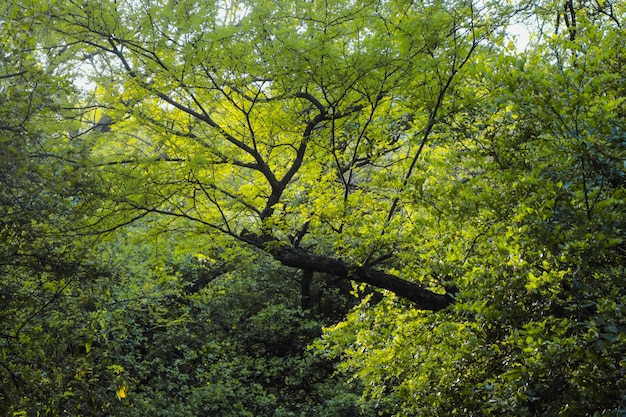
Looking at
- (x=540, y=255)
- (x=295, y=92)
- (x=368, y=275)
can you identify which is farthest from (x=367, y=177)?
(x=540, y=255)

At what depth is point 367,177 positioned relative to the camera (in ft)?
26.3

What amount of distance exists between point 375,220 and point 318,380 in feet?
17.1

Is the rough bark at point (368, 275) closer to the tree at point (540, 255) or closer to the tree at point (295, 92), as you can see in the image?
the tree at point (295, 92)

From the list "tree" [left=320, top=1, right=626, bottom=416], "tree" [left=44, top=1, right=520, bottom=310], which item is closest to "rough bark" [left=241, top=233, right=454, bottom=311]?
"tree" [left=44, top=1, right=520, bottom=310]

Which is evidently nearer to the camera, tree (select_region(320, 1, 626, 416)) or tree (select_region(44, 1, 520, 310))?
tree (select_region(320, 1, 626, 416))

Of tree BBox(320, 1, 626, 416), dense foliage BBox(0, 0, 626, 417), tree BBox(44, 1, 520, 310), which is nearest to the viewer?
tree BBox(320, 1, 626, 416)

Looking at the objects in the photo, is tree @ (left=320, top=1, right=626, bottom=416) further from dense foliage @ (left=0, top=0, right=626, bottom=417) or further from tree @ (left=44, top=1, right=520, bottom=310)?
tree @ (left=44, top=1, right=520, bottom=310)

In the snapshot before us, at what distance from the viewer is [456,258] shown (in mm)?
4699

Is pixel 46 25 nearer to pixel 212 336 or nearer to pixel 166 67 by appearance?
pixel 166 67

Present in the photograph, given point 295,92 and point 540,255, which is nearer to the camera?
point 540,255

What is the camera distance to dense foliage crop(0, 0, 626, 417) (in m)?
3.41

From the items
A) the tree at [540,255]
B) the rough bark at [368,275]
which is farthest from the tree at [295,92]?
the tree at [540,255]

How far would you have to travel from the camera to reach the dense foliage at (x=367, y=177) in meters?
3.41

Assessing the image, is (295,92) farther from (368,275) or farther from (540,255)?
(540,255)
